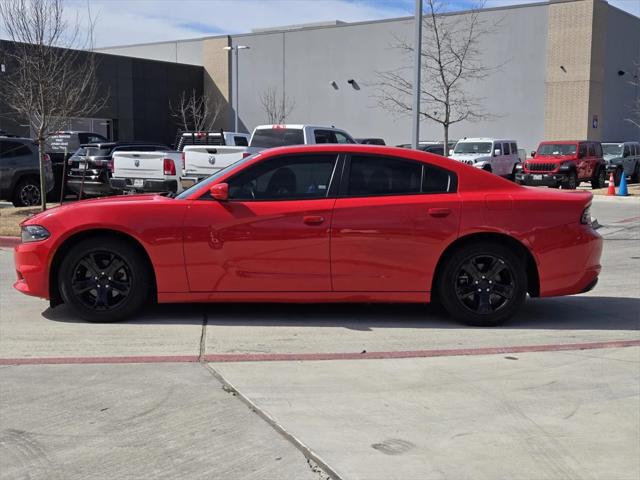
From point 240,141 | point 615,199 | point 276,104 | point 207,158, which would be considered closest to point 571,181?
point 615,199

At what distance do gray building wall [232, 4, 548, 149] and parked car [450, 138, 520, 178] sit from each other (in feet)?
40.3

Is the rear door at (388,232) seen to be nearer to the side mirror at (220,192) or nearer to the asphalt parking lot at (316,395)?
the asphalt parking lot at (316,395)

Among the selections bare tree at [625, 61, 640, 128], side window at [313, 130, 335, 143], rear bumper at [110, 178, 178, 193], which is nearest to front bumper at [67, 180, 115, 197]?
rear bumper at [110, 178, 178, 193]

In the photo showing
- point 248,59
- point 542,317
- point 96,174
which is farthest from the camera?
point 248,59

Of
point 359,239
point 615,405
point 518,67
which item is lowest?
point 615,405

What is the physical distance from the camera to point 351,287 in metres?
6.26

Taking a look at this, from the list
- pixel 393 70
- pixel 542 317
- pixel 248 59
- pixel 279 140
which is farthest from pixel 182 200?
pixel 248 59

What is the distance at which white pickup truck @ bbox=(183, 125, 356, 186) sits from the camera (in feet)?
49.6

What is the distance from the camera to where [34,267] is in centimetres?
627

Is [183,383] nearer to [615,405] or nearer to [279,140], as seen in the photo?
[615,405]

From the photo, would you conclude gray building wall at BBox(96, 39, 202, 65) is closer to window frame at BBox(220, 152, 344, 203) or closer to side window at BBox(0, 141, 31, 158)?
side window at BBox(0, 141, 31, 158)

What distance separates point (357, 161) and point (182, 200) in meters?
1.63

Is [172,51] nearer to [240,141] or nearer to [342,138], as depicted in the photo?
[240,141]

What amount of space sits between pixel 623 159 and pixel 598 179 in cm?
370
